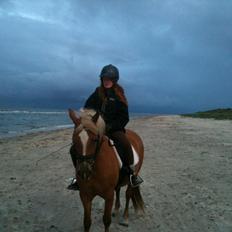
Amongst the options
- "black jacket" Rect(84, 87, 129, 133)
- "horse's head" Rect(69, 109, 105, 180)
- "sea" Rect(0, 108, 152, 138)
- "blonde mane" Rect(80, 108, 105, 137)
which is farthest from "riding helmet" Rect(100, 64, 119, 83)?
"sea" Rect(0, 108, 152, 138)

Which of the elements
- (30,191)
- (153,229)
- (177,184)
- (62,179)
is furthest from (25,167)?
(153,229)

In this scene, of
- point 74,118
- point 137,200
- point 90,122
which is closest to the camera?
point 90,122

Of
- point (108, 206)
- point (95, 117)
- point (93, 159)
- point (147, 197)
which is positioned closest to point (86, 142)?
point (93, 159)

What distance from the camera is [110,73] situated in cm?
548

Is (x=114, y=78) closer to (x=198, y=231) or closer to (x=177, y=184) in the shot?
(x=198, y=231)

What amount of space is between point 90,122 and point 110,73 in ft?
4.06

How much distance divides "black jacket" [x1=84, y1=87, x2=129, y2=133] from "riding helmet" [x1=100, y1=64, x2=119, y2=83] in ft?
0.79

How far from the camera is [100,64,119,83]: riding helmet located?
5.48 metres

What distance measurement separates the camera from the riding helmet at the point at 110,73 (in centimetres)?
548

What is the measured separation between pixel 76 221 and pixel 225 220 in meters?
2.84

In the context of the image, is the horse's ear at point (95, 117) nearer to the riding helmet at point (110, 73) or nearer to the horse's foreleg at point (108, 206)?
the riding helmet at point (110, 73)

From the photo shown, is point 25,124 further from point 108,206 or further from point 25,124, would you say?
point 108,206

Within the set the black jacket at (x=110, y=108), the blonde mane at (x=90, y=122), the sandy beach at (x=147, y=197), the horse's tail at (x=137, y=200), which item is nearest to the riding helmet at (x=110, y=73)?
the black jacket at (x=110, y=108)

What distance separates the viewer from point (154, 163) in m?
11.2
